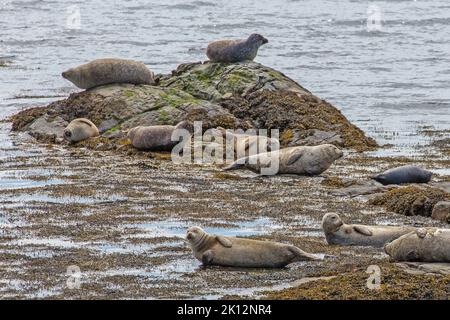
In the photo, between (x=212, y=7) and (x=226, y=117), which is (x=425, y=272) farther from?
(x=212, y=7)

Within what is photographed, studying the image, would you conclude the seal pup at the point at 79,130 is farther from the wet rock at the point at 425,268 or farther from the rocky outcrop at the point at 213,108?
the wet rock at the point at 425,268

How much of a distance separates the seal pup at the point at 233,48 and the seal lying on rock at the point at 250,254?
951 centimetres

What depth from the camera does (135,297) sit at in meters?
8.28

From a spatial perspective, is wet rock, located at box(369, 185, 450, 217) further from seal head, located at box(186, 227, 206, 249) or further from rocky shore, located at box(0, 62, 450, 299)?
seal head, located at box(186, 227, 206, 249)

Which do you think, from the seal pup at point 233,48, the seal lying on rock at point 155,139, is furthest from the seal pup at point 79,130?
the seal pup at point 233,48

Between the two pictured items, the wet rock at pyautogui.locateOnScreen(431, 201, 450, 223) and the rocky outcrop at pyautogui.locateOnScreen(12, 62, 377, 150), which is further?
the rocky outcrop at pyautogui.locateOnScreen(12, 62, 377, 150)

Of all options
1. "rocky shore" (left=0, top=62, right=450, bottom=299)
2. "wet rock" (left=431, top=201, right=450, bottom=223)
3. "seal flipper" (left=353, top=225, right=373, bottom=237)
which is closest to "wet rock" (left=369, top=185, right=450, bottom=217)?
"rocky shore" (left=0, top=62, right=450, bottom=299)

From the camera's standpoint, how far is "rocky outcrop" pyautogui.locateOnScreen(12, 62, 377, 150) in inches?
680

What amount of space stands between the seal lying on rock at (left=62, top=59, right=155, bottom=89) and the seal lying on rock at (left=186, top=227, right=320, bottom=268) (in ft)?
30.1

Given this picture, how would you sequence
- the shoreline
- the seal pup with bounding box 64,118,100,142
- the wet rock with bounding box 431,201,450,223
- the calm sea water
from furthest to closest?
the calm sea water, the seal pup with bounding box 64,118,100,142, the wet rock with bounding box 431,201,450,223, the shoreline

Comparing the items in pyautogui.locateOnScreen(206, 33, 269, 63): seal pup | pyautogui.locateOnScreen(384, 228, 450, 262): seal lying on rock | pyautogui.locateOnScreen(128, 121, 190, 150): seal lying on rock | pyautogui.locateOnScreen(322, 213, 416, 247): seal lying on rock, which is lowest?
pyautogui.locateOnScreen(128, 121, 190, 150): seal lying on rock

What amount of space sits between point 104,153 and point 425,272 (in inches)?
317

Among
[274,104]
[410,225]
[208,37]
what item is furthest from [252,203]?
[208,37]

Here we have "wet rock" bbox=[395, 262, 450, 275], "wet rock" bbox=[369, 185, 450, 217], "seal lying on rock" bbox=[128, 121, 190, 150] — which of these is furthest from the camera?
"seal lying on rock" bbox=[128, 121, 190, 150]
